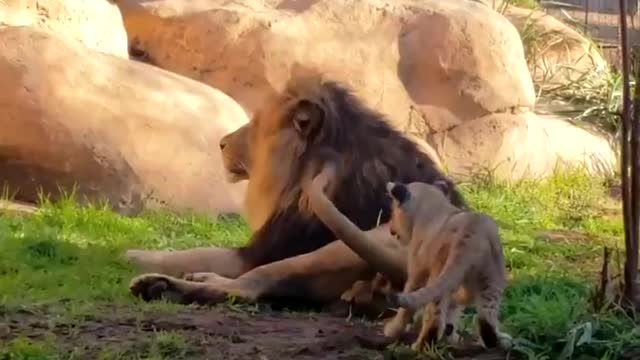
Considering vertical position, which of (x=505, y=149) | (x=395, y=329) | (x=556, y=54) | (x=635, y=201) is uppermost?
(x=635, y=201)

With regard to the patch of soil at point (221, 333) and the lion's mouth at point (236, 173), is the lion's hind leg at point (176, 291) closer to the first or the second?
the patch of soil at point (221, 333)

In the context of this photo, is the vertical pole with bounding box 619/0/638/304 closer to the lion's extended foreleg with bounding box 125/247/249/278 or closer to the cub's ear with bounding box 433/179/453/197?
the cub's ear with bounding box 433/179/453/197

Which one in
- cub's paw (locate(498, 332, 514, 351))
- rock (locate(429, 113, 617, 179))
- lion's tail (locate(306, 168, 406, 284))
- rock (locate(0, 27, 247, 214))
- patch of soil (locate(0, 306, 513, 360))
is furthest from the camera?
rock (locate(429, 113, 617, 179))

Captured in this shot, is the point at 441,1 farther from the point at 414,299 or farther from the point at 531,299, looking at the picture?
the point at 414,299

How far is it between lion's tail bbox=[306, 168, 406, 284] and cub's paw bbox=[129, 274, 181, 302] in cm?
62

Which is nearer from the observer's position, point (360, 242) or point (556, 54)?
point (360, 242)

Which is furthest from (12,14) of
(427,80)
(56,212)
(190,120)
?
(427,80)

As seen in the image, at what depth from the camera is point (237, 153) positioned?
616cm

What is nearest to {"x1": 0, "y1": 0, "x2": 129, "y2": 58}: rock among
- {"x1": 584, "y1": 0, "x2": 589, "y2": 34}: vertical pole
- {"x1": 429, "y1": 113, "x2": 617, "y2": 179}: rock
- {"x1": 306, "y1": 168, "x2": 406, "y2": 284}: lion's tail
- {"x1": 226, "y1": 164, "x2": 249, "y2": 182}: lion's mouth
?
{"x1": 429, "y1": 113, "x2": 617, "y2": 179}: rock

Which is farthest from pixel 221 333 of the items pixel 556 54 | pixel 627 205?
pixel 556 54

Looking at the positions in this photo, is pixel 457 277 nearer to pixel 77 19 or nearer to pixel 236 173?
pixel 236 173

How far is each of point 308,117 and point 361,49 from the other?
516 centimetres

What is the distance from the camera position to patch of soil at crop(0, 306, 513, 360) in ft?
13.6

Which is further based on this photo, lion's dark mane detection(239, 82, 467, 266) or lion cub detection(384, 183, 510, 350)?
lion's dark mane detection(239, 82, 467, 266)
